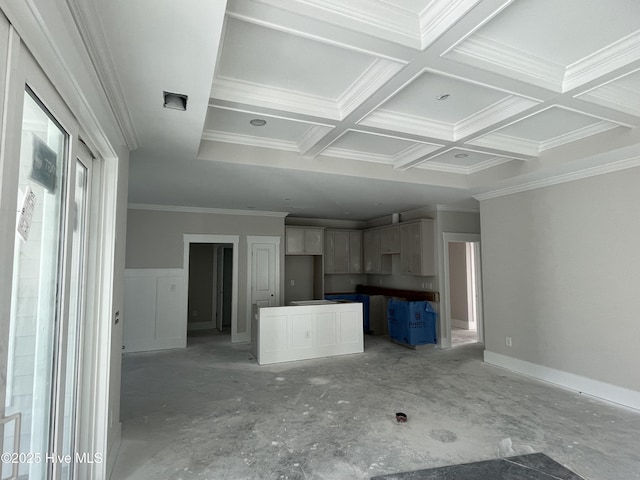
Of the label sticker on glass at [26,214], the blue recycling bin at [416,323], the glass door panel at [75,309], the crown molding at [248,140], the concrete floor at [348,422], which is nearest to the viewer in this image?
the label sticker on glass at [26,214]

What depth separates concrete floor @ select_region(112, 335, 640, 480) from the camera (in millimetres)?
2523

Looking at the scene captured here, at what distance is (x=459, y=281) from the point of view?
326 inches

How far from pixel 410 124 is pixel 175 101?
6.77ft

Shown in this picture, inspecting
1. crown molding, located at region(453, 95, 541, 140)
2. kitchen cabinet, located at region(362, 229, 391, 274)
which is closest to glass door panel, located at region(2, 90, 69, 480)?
crown molding, located at region(453, 95, 541, 140)

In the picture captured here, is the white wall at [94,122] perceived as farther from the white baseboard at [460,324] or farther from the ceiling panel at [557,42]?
the white baseboard at [460,324]

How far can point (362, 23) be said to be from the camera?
1815 mm

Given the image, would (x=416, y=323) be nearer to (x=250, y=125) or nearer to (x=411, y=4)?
(x=250, y=125)

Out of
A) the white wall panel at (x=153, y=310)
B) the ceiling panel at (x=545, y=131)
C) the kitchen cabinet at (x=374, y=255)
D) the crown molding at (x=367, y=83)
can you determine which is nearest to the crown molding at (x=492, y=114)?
the ceiling panel at (x=545, y=131)

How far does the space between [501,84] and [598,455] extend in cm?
288

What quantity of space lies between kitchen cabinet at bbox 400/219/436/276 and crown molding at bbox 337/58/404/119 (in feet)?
12.9

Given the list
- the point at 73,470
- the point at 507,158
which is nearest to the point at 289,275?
the point at 507,158

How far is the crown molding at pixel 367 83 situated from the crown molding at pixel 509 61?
393 millimetres

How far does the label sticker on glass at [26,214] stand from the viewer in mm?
1181

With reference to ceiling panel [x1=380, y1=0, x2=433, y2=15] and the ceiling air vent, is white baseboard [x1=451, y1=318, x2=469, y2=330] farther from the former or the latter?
the ceiling air vent
